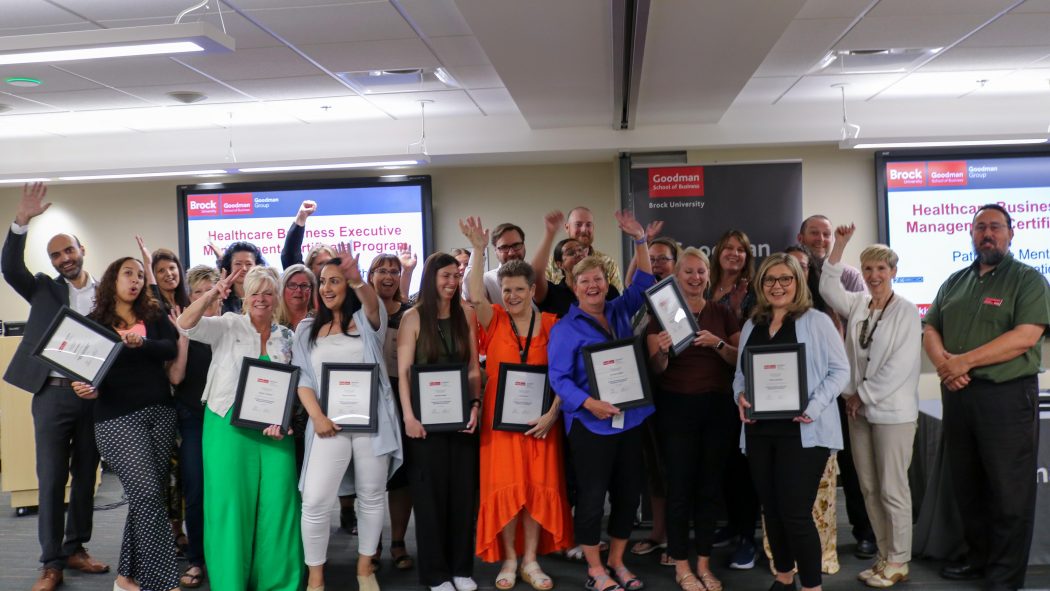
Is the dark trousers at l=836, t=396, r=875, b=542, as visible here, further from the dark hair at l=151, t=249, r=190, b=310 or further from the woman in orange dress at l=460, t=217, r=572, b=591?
the dark hair at l=151, t=249, r=190, b=310

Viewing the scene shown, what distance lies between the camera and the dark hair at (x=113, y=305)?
3.69 metres

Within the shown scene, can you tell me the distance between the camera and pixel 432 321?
12.2 feet

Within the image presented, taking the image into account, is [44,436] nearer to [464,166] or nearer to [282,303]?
[282,303]

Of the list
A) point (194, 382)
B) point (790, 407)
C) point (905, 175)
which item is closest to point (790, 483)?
point (790, 407)

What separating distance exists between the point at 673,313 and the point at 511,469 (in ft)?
3.53

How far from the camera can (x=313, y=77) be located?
19.7 feet

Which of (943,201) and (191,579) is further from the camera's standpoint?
(943,201)

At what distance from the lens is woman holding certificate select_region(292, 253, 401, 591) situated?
361 cm

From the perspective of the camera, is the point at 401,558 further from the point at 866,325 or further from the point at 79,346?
the point at 866,325

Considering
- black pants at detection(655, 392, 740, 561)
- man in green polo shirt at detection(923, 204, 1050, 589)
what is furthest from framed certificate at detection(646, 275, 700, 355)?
man in green polo shirt at detection(923, 204, 1050, 589)

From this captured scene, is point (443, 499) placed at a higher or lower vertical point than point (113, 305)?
lower

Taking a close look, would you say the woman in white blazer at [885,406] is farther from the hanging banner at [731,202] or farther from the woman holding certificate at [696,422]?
the hanging banner at [731,202]

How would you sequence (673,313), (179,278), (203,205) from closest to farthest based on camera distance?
(673,313), (179,278), (203,205)

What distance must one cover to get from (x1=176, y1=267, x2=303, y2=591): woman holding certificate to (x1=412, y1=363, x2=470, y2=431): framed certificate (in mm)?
639
